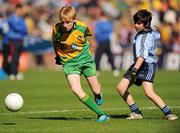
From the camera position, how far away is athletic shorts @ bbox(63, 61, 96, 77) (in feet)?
43.5

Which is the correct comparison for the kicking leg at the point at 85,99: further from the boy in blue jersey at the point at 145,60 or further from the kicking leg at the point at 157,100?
the kicking leg at the point at 157,100

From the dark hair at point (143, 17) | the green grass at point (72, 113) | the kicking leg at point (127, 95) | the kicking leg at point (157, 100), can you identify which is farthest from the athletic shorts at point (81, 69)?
the dark hair at point (143, 17)

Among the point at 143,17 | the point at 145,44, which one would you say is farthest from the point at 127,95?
the point at 143,17

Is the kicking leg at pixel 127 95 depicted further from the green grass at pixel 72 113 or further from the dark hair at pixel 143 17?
the dark hair at pixel 143 17

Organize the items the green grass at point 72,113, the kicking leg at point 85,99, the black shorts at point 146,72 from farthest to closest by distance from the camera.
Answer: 1. the black shorts at point 146,72
2. the kicking leg at point 85,99
3. the green grass at point 72,113

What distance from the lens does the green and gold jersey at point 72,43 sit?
43.5ft

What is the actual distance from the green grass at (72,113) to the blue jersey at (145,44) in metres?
1.14


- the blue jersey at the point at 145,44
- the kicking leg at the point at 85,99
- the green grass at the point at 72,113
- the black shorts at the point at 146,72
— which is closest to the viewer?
the green grass at the point at 72,113

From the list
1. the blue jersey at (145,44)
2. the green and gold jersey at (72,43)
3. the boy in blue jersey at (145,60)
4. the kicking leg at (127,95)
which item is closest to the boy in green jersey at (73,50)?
the green and gold jersey at (72,43)

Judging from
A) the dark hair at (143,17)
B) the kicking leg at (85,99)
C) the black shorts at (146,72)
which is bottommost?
the kicking leg at (85,99)

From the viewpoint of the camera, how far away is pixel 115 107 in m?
16.2

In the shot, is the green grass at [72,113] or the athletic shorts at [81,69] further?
the athletic shorts at [81,69]

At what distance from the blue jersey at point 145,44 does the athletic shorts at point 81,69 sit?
0.88 meters

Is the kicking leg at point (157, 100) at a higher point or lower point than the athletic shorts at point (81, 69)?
lower
